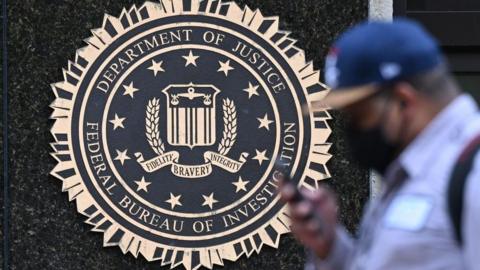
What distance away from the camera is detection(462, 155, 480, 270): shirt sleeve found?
1899mm

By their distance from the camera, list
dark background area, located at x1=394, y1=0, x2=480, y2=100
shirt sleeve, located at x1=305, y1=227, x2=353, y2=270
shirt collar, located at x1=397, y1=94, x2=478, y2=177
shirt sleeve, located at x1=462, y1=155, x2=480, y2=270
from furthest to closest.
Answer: dark background area, located at x1=394, y1=0, x2=480, y2=100 → shirt sleeve, located at x1=305, y1=227, x2=353, y2=270 → shirt collar, located at x1=397, y1=94, x2=478, y2=177 → shirt sleeve, located at x1=462, y1=155, x2=480, y2=270

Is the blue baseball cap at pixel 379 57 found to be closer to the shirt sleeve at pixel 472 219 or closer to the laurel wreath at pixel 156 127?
the shirt sleeve at pixel 472 219

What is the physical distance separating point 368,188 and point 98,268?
4.35 ft

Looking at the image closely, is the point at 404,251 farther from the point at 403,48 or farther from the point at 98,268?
the point at 98,268

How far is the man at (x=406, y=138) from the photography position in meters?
1.99

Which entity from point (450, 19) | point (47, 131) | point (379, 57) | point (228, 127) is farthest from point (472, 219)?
point (450, 19)

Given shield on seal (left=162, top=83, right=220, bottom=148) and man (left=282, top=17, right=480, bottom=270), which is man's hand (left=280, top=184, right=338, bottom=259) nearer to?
man (left=282, top=17, right=480, bottom=270)

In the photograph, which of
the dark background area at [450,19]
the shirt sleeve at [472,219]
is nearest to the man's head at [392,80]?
the shirt sleeve at [472,219]

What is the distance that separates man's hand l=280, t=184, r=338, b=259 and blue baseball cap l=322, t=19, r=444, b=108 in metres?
0.23

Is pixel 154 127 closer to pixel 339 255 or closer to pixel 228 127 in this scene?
pixel 228 127

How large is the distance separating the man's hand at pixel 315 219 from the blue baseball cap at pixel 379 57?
0.23m

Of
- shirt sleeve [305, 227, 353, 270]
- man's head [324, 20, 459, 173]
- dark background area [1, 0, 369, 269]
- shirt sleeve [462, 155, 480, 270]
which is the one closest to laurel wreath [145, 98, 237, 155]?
dark background area [1, 0, 369, 269]

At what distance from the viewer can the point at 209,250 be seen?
512 cm

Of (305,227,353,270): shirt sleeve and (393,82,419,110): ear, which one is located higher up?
(393,82,419,110): ear
